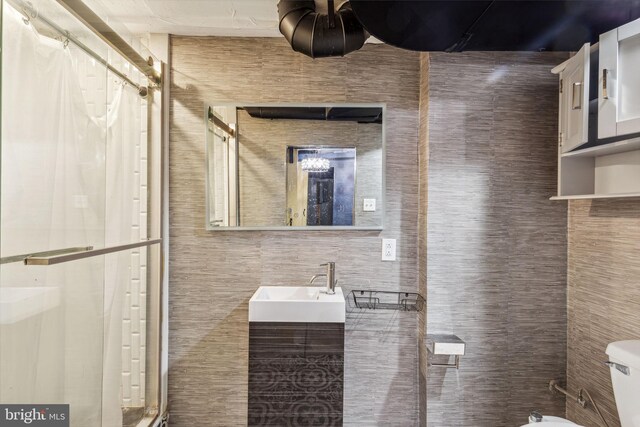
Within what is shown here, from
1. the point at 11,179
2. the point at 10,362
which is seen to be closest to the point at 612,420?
the point at 10,362

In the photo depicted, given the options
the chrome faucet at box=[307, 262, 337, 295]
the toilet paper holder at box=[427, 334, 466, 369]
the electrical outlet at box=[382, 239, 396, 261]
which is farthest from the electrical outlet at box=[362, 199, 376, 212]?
the toilet paper holder at box=[427, 334, 466, 369]

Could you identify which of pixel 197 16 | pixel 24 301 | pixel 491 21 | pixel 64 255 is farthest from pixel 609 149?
pixel 24 301

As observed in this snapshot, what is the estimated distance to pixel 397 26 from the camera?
1.57 m

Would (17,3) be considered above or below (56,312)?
above

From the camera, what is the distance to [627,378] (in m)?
1.44

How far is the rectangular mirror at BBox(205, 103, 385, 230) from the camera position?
2.18 m

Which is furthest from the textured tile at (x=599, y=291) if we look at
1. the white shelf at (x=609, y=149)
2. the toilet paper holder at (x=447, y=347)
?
the toilet paper holder at (x=447, y=347)

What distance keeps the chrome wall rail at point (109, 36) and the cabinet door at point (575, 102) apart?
6.99 feet

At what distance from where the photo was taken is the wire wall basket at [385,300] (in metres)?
2.19

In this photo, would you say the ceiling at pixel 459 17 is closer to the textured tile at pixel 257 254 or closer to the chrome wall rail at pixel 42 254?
the textured tile at pixel 257 254

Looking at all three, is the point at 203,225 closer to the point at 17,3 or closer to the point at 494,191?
the point at 17,3

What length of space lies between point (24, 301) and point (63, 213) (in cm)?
32

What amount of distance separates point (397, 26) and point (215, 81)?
3.86 ft

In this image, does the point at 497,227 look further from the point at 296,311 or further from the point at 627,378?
the point at 296,311
